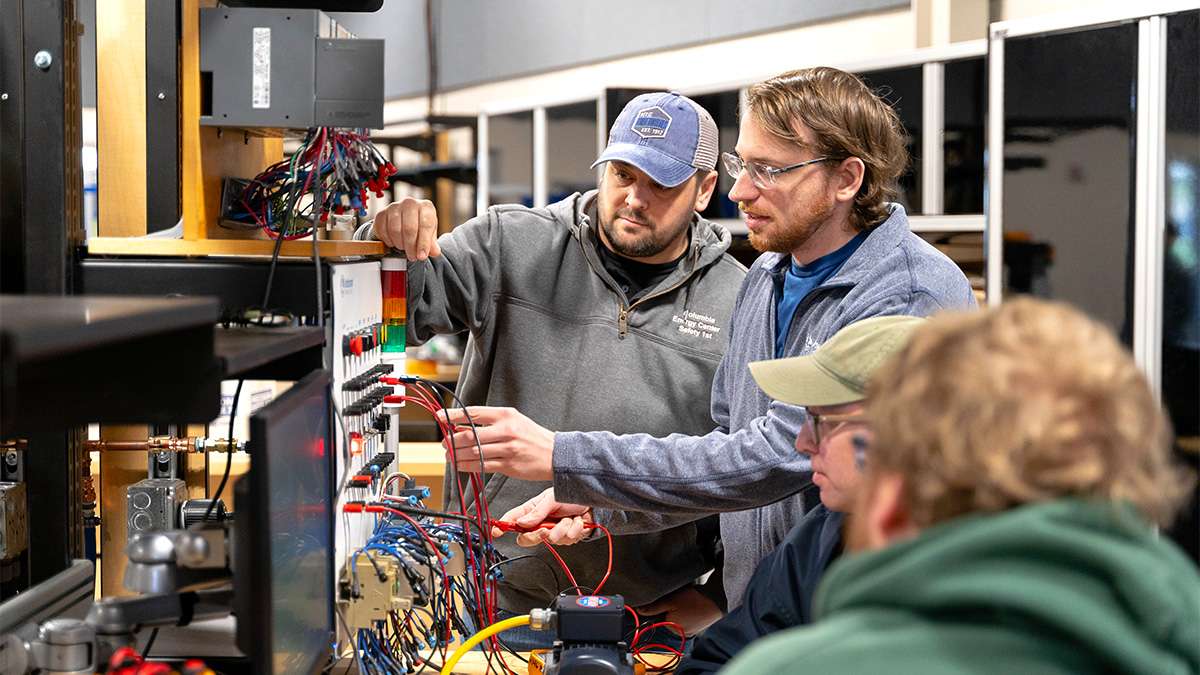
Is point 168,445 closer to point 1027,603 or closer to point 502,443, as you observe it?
point 502,443

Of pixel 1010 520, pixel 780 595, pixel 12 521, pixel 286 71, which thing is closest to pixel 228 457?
pixel 12 521

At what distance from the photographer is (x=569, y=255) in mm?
2658

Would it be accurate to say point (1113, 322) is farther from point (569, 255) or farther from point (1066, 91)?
point (569, 255)

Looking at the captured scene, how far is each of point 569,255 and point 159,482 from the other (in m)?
0.99

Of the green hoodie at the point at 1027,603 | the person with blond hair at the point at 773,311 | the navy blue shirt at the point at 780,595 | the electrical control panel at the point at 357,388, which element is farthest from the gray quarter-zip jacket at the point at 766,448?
the green hoodie at the point at 1027,603

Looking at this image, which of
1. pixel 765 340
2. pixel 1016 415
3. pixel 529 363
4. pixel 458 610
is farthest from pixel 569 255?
pixel 1016 415

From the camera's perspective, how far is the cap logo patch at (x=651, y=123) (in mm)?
2564

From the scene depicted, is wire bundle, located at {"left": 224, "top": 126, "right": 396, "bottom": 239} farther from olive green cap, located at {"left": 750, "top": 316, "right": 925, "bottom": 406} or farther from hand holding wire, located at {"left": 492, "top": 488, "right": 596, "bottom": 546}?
olive green cap, located at {"left": 750, "top": 316, "right": 925, "bottom": 406}

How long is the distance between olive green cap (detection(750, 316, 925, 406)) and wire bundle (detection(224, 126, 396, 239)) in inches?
30.1

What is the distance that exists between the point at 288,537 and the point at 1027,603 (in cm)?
91

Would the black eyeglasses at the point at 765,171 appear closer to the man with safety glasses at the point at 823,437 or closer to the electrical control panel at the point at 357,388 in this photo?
the man with safety glasses at the point at 823,437

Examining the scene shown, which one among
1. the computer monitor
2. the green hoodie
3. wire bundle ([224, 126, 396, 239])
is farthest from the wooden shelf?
the green hoodie

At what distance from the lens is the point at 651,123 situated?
101 inches

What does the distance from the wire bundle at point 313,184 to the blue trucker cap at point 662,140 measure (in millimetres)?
582
